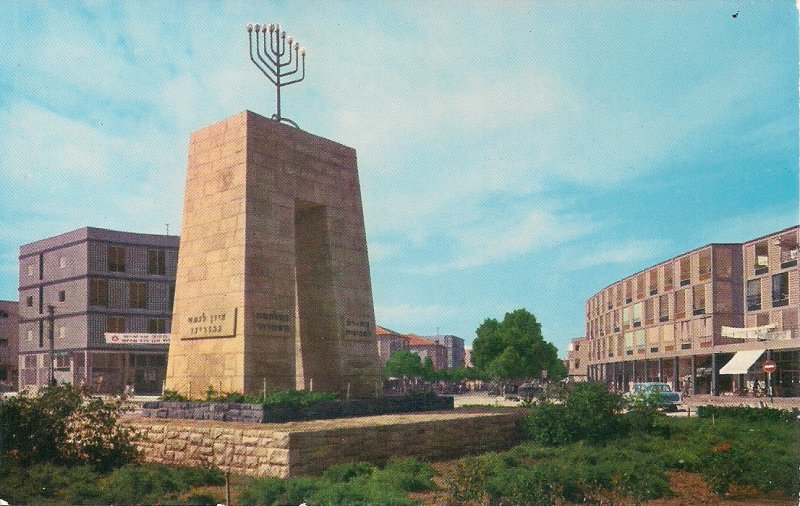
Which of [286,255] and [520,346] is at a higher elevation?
[286,255]

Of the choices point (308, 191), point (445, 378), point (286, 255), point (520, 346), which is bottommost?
point (445, 378)

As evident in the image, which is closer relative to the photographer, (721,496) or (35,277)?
(721,496)

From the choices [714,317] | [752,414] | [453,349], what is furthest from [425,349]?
[752,414]

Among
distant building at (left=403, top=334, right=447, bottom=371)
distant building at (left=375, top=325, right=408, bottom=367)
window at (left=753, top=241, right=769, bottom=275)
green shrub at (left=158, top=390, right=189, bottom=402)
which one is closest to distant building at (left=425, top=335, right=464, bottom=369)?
distant building at (left=403, top=334, right=447, bottom=371)

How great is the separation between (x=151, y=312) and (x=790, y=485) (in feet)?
170

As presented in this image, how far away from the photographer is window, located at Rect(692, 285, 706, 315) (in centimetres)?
5742

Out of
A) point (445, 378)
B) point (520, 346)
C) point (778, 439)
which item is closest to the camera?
point (778, 439)

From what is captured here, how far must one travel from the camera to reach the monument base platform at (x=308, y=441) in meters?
13.4

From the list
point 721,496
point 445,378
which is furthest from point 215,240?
point 445,378

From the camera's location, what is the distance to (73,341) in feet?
179

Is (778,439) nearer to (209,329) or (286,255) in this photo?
(286,255)

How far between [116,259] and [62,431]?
1745 inches

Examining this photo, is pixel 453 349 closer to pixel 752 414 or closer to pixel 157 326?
pixel 157 326

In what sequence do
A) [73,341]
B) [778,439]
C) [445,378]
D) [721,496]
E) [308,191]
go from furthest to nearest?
[445,378], [73,341], [308,191], [778,439], [721,496]
